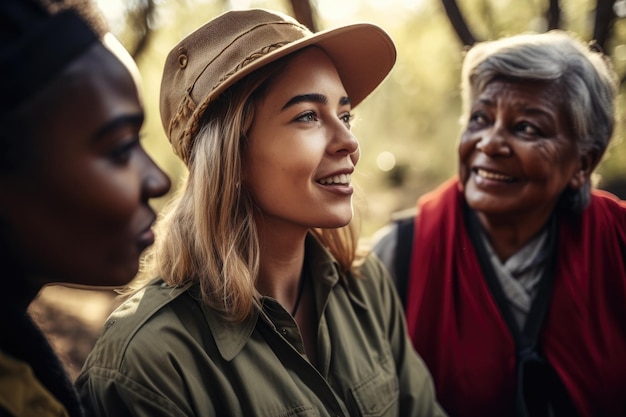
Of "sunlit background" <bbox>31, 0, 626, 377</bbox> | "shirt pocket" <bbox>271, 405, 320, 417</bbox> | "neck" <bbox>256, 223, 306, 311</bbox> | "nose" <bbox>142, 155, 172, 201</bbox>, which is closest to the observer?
"nose" <bbox>142, 155, 172, 201</bbox>

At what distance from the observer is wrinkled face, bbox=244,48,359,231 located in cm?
153

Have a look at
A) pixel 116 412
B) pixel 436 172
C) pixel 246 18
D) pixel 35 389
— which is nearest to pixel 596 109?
pixel 246 18

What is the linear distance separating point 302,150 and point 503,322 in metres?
→ 1.19

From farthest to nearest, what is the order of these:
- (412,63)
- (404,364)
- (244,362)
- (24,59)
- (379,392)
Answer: (412,63)
(404,364)
(379,392)
(244,362)
(24,59)

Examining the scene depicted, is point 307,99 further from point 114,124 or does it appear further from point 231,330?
point 114,124

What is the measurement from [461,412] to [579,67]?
1.41m

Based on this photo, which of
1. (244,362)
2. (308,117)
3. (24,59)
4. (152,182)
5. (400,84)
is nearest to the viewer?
(24,59)

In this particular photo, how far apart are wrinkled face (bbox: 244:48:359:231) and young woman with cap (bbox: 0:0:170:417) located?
1.96 feet

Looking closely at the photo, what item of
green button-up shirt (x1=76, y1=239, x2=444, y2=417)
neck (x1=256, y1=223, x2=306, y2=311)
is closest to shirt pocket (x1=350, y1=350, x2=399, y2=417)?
green button-up shirt (x1=76, y1=239, x2=444, y2=417)

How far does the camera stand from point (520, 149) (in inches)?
85.2

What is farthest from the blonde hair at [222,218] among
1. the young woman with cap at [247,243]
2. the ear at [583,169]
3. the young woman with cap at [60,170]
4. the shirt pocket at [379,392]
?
the ear at [583,169]

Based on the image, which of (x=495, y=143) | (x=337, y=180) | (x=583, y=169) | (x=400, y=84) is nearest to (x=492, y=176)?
(x=495, y=143)

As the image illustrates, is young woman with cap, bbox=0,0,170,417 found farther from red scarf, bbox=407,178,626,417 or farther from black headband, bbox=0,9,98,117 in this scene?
red scarf, bbox=407,178,626,417

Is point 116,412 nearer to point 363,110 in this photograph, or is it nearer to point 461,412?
point 461,412
